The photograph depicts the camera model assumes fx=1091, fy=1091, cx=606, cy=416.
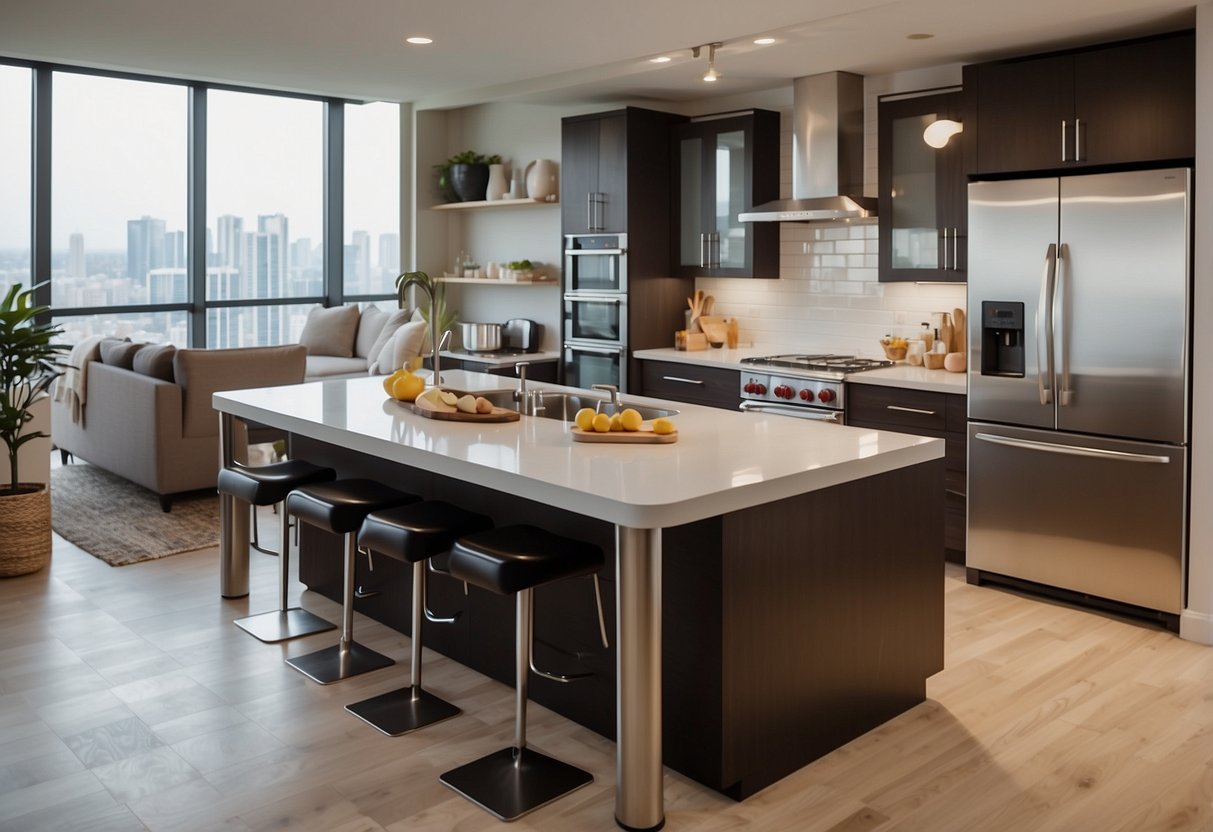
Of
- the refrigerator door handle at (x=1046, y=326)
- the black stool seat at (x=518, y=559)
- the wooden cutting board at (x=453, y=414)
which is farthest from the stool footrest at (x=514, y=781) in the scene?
the refrigerator door handle at (x=1046, y=326)

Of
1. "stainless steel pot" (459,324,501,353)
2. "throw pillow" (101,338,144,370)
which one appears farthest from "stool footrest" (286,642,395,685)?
"stainless steel pot" (459,324,501,353)

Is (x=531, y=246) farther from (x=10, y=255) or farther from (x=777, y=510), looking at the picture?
(x=777, y=510)

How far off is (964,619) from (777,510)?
1.89 m

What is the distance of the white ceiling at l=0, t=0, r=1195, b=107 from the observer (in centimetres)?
454

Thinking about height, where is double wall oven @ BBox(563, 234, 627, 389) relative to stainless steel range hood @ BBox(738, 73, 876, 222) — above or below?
below

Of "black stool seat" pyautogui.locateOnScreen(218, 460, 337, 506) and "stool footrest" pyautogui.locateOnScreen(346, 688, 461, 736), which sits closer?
"stool footrest" pyautogui.locateOnScreen(346, 688, 461, 736)

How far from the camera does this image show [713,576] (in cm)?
282

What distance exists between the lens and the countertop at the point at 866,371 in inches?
200

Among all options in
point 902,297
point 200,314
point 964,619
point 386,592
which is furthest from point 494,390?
point 200,314

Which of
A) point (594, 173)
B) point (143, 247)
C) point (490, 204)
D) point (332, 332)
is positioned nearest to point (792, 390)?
point (594, 173)

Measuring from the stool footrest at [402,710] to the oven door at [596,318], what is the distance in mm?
3535

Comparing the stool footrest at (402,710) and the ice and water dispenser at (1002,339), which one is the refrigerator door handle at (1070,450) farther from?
the stool footrest at (402,710)

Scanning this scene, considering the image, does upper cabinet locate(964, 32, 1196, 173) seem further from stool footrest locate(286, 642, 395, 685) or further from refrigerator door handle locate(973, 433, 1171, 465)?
stool footrest locate(286, 642, 395, 685)

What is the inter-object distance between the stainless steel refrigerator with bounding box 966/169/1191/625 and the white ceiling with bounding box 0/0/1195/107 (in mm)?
729
